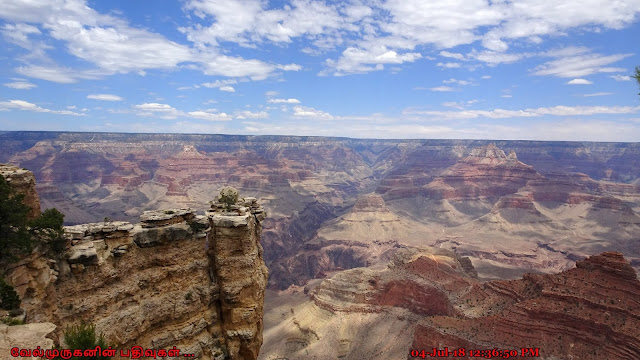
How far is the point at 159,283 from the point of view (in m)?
18.8

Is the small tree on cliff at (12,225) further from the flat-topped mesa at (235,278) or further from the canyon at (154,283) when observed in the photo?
the flat-topped mesa at (235,278)

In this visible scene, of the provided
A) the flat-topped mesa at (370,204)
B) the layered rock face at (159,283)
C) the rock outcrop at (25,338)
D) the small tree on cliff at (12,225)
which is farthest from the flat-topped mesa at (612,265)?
the flat-topped mesa at (370,204)

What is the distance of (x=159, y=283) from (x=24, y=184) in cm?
809

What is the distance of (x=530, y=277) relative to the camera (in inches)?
2015

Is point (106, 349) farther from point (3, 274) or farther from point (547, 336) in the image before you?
point (547, 336)

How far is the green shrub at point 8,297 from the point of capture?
14258 millimetres

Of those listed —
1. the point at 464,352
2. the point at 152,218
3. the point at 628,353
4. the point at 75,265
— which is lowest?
the point at 464,352

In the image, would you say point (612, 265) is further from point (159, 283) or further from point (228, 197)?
point (159, 283)

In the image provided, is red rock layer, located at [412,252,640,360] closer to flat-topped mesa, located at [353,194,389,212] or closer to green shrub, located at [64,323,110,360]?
green shrub, located at [64,323,110,360]

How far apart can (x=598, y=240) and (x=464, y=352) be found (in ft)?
488

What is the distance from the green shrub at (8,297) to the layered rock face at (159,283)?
478mm

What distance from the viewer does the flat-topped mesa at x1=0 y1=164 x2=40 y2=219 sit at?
1730 cm

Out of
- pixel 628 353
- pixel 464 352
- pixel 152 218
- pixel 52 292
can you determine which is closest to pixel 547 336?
pixel 628 353

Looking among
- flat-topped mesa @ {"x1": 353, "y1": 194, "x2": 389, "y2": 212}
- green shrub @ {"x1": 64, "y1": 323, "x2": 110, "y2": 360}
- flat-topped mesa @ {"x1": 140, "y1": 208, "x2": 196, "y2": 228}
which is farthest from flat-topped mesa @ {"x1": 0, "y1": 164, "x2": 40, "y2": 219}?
flat-topped mesa @ {"x1": 353, "y1": 194, "x2": 389, "y2": 212}
